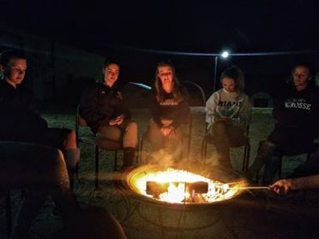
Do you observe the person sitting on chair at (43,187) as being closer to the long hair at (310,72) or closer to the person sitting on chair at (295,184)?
the person sitting on chair at (295,184)

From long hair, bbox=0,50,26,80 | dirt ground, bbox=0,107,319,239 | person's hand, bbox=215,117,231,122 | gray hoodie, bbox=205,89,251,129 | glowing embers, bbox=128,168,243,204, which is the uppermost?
long hair, bbox=0,50,26,80

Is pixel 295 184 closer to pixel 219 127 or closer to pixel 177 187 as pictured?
A: pixel 177 187

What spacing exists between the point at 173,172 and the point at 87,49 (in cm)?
1445

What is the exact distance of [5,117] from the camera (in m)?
2.85

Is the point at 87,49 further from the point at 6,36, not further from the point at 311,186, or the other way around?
the point at 311,186

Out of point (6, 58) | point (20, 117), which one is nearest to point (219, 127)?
point (20, 117)

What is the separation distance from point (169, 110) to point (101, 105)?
0.96m

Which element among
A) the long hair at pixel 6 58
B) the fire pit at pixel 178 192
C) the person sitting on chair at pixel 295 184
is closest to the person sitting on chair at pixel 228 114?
the fire pit at pixel 178 192

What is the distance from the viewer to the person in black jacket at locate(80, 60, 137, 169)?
3.76 m

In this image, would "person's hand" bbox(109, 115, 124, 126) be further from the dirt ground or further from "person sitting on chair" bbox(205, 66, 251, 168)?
"person sitting on chair" bbox(205, 66, 251, 168)

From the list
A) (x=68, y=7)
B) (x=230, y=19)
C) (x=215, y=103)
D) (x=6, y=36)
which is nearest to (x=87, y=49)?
(x=68, y=7)

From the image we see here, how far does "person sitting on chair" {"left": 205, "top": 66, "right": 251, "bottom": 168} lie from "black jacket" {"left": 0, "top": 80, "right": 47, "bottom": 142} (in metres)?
2.15

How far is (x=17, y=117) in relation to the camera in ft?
9.55

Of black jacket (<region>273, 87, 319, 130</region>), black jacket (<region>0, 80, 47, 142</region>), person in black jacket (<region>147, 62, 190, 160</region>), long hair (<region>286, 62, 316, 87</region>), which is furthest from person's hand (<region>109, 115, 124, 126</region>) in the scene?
long hair (<region>286, 62, 316, 87</region>)
